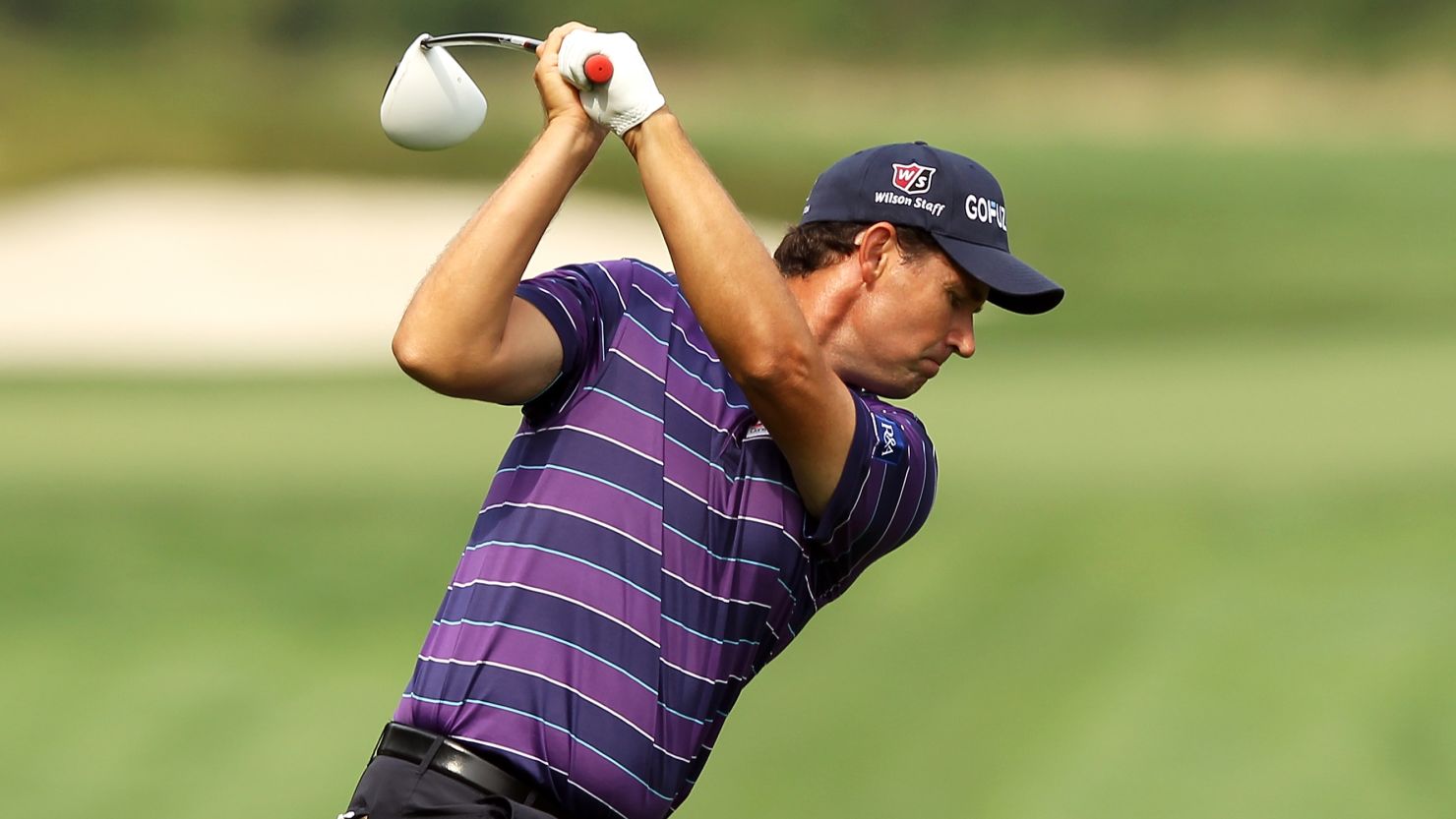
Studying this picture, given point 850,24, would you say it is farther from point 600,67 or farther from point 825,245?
point 600,67

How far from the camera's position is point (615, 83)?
8.38ft

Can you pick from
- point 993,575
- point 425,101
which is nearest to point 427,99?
point 425,101

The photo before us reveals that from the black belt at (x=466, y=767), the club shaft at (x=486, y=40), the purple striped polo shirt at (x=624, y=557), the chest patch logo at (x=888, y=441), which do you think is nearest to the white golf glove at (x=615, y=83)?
the club shaft at (x=486, y=40)

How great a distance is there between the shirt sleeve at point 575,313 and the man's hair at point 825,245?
261 mm

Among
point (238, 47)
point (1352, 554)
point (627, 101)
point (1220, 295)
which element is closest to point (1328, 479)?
point (1352, 554)

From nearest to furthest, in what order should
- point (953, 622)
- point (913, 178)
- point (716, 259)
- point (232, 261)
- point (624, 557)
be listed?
point (716, 259) < point (624, 557) < point (913, 178) < point (953, 622) < point (232, 261)

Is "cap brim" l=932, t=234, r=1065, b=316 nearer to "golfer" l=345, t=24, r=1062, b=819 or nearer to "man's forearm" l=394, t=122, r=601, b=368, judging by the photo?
"golfer" l=345, t=24, r=1062, b=819

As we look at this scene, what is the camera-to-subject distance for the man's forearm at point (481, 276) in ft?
8.29

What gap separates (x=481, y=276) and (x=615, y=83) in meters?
0.30

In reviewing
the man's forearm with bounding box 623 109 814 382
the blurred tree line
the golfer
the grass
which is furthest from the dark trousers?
the blurred tree line

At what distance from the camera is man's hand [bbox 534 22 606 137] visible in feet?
8.63

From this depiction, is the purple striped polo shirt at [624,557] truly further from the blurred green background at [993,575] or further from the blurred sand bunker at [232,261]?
the blurred sand bunker at [232,261]

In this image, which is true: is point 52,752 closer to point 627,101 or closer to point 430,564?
point 430,564

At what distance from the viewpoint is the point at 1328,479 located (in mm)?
7273
